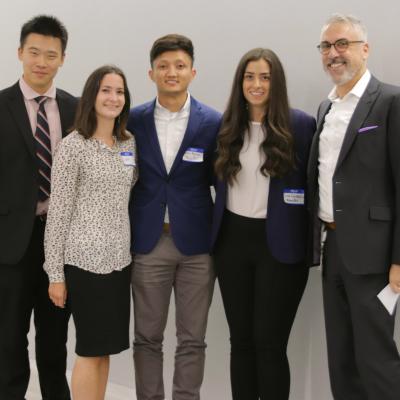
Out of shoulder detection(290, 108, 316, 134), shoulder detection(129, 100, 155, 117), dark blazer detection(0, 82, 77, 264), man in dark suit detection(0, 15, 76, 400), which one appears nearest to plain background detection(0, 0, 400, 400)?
shoulder detection(290, 108, 316, 134)

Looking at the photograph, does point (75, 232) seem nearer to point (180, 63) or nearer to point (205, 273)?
point (205, 273)

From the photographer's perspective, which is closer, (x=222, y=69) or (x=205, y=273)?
(x=205, y=273)

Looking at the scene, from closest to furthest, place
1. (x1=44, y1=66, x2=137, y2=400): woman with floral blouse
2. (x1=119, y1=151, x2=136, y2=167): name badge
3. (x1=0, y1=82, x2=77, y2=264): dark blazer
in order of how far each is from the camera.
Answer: (x1=44, y1=66, x2=137, y2=400): woman with floral blouse < (x1=119, y1=151, x2=136, y2=167): name badge < (x1=0, y1=82, x2=77, y2=264): dark blazer

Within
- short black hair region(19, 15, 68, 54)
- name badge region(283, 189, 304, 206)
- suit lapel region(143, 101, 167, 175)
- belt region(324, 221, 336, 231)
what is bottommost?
belt region(324, 221, 336, 231)

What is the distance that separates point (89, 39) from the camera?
349 centimetres

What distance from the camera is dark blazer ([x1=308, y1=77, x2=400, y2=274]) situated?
2.12 metres

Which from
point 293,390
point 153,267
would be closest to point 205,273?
point 153,267

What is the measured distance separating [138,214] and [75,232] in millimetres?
335

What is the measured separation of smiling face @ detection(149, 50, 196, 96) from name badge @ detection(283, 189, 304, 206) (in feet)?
2.20

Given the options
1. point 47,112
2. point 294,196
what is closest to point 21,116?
point 47,112

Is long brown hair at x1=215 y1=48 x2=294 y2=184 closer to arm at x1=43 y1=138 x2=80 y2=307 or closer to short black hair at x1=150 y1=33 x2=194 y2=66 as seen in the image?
short black hair at x1=150 y1=33 x2=194 y2=66

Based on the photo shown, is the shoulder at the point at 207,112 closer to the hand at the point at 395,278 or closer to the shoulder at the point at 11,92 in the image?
the shoulder at the point at 11,92

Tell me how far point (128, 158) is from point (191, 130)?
325 millimetres

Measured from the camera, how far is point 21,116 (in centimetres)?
259
